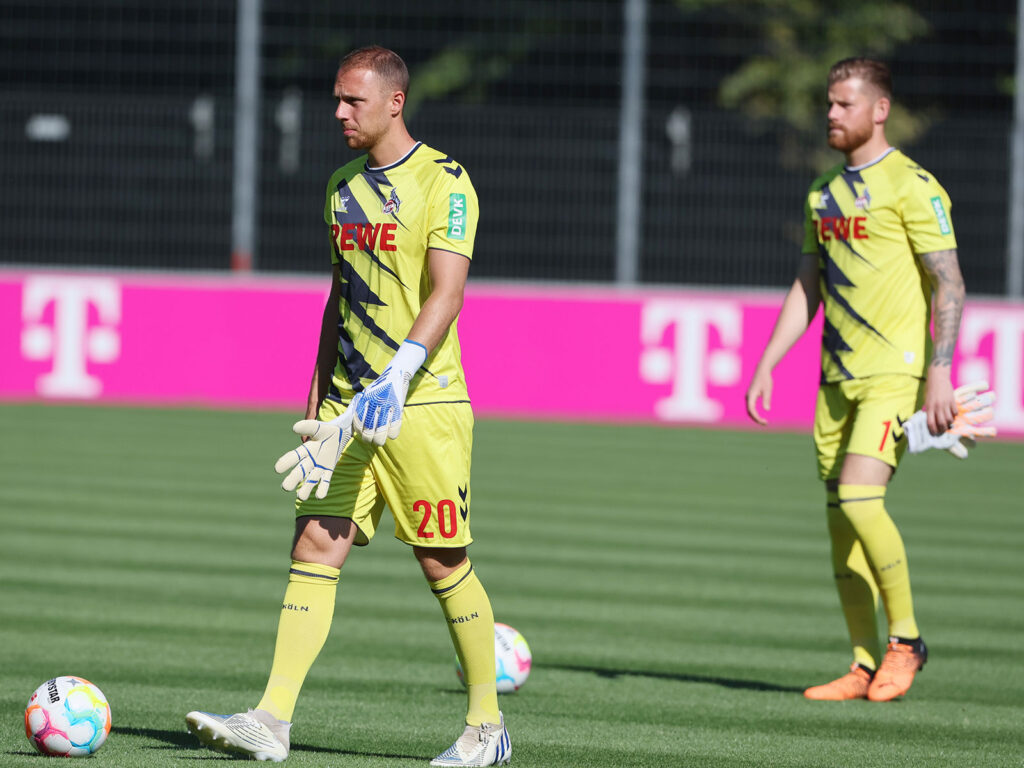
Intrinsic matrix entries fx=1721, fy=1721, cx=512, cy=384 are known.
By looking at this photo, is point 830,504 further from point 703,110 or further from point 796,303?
point 703,110

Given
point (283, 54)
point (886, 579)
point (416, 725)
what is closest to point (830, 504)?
point (886, 579)

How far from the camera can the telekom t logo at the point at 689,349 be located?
690 inches

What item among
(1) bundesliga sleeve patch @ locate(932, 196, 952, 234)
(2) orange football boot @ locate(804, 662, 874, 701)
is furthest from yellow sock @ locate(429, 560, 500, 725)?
(1) bundesliga sleeve patch @ locate(932, 196, 952, 234)

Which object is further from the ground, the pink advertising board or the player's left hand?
the player's left hand

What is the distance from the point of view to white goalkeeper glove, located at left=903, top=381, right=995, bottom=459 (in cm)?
669

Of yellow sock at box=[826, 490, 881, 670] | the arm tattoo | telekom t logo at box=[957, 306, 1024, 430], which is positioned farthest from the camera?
Result: telekom t logo at box=[957, 306, 1024, 430]

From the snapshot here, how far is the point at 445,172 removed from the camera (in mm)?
5441

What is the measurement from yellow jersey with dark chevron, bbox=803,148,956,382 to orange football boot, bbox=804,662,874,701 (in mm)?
1188

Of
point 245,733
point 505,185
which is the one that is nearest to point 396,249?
point 245,733

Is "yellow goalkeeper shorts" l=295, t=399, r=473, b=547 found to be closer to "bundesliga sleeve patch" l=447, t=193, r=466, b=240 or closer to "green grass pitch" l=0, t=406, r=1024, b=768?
"bundesliga sleeve patch" l=447, t=193, r=466, b=240

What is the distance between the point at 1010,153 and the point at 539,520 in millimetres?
9052

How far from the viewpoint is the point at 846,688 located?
6836 millimetres

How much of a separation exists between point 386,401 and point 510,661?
1.85 m

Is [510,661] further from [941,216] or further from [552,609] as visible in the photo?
[941,216]
